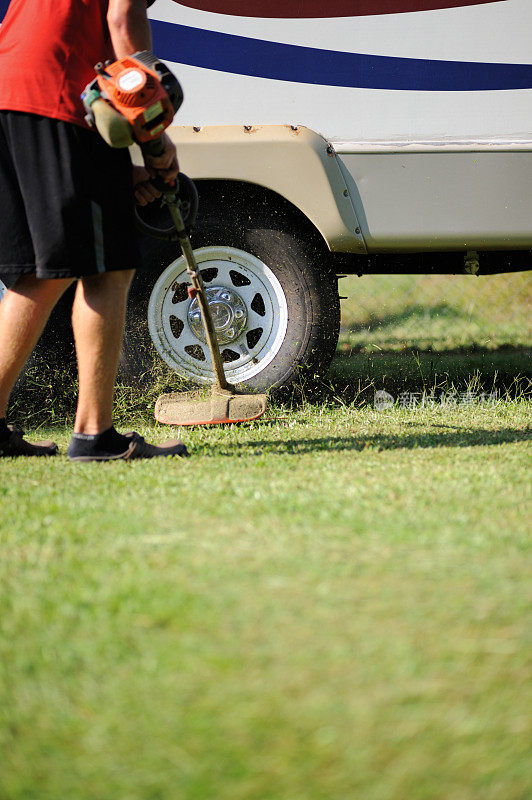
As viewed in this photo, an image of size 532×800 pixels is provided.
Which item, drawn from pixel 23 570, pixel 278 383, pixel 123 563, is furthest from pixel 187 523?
pixel 278 383

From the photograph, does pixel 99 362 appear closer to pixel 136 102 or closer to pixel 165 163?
pixel 165 163

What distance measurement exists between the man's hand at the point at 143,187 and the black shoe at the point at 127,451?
2.83 ft

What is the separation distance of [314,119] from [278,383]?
1.24m

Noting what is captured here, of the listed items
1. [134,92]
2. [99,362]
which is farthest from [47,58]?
[99,362]

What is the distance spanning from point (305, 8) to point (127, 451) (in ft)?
7.38

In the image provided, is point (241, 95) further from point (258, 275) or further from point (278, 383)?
point (278, 383)

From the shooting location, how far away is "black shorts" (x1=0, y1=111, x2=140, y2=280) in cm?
242

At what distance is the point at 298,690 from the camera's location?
1.20 meters

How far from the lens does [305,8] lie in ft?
11.7

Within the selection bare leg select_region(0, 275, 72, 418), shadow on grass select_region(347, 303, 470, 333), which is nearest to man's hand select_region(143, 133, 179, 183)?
bare leg select_region(0, 275, 72, 418)

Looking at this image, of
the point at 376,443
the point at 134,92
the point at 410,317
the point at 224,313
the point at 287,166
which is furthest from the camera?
the point at 410,317

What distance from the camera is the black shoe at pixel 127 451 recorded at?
2650 mm

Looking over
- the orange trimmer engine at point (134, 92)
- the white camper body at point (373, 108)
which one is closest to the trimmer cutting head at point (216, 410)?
the white camper body at point (373, 108)

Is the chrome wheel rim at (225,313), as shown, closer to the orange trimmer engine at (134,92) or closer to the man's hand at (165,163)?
the man's hand at (165,163)
